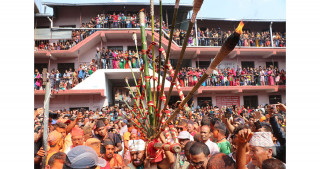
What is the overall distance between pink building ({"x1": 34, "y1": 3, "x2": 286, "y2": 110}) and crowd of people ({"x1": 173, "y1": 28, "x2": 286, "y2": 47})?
218 millimetres

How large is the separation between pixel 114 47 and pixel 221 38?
7895mm

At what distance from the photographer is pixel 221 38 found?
17234 mm

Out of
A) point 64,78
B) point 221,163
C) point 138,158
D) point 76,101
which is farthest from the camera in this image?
point 76,101

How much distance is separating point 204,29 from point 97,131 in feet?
53.8

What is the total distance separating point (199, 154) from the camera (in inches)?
93.0

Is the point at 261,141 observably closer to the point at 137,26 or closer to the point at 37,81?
the point at 37,81

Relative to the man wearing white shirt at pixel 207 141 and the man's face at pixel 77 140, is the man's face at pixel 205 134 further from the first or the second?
the man's face at pixel 77 140

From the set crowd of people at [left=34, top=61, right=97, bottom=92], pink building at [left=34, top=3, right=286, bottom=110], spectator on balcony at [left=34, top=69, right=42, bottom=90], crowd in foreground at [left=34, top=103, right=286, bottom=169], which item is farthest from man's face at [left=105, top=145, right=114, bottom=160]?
spectator on balcony at [left=34, top=69, right=42, bottom=90]

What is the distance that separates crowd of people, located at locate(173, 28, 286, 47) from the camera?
16969mm

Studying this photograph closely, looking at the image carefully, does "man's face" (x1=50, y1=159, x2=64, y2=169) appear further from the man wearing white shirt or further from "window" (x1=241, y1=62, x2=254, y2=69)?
"window" (x1=241, y1=62, x2=254, y2=69)

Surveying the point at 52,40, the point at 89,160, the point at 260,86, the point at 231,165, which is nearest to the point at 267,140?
the point at 231,165

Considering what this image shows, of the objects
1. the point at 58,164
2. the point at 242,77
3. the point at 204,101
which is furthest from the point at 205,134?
the point at 242,77

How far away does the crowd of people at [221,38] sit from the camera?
668 inches

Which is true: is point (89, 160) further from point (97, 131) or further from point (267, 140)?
point (97, 131)
